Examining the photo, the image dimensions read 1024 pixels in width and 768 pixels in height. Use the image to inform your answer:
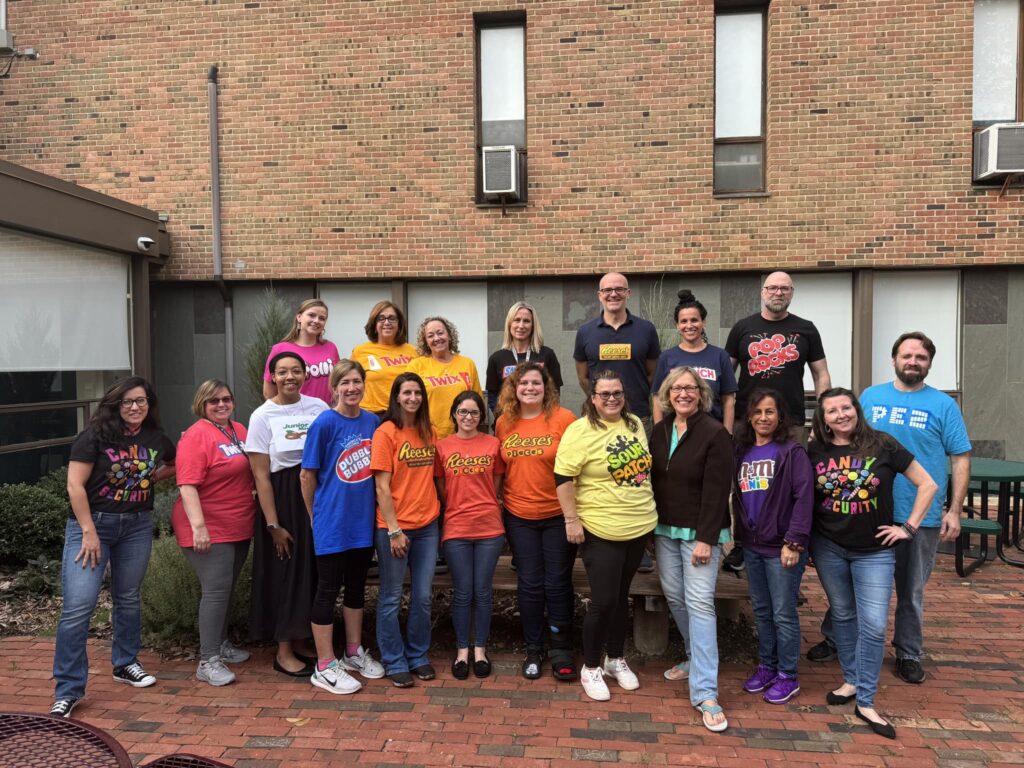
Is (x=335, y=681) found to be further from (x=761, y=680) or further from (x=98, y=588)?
(x=761, y=680)

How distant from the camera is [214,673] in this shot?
155 inches

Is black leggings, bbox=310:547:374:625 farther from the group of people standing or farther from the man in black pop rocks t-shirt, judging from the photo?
the man in black pop rocks t-shirt

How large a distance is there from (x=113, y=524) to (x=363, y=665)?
5.16 ft

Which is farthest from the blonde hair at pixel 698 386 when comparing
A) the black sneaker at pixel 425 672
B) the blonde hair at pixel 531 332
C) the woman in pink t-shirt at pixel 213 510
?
the woman in pink t-shirt at pixel 213 510

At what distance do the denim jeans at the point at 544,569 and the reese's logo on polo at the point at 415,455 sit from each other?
56 cm

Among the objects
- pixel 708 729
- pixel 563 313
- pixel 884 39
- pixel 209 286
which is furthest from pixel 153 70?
pixel 708 729

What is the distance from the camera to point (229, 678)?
12.9 feet

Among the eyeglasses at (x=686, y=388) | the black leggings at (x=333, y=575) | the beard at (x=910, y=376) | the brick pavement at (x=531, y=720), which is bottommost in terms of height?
the brick pavement at (x=531, y=720)

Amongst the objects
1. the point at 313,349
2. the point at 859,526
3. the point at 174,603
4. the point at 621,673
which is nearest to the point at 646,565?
the point at 621,673

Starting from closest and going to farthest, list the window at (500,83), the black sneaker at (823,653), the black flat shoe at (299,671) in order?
the black flat shoe at (299,671), the black sneaker at (823,653), the window at (500,83)

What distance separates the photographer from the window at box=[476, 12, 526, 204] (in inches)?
353

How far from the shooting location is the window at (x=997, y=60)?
843cm

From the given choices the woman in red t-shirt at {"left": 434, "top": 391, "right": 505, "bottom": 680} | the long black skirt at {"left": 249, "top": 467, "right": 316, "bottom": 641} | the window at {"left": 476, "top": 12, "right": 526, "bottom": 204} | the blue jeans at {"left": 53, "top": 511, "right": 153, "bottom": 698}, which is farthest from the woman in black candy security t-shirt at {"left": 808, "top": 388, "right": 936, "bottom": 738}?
the window at {"left": 476, "top": 12, "right": 526, "bottom": 204}

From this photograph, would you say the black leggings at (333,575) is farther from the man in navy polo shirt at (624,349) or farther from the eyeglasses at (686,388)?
the eyeglasses at (686,388)
